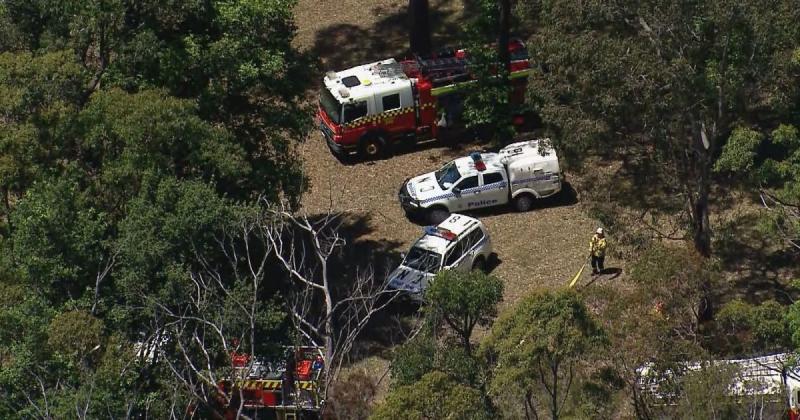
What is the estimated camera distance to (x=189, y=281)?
27188mm

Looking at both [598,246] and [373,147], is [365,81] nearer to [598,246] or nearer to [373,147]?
[373,147]

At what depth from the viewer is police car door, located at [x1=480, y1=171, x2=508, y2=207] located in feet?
120

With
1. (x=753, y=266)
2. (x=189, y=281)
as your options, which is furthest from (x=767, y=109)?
(x=189, y=281)

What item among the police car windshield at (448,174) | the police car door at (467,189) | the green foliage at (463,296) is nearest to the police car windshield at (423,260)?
the police car door at (467,189)

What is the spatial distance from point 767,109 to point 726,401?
57.0 ft

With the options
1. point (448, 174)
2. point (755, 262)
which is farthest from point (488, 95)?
point (755, 262)

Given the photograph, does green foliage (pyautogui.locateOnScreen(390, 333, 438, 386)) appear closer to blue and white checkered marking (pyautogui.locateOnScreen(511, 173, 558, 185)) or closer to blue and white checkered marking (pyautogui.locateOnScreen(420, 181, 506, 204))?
blue and white checkered marking (pyautogui.locateOnScreen(420, 181, 506, 204))

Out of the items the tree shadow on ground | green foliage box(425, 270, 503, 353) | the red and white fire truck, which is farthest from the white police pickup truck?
green foliage box(425, 270, 503, 353)

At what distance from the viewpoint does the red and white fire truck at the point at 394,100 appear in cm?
3894

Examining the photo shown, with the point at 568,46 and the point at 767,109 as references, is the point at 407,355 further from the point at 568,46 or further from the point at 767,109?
the point at 767,109

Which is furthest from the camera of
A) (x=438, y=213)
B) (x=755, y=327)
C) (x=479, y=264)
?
(x=438, y=213)

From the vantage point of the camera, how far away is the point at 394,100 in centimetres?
3900

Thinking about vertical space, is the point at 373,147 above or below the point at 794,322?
below

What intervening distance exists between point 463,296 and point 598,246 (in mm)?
7596
